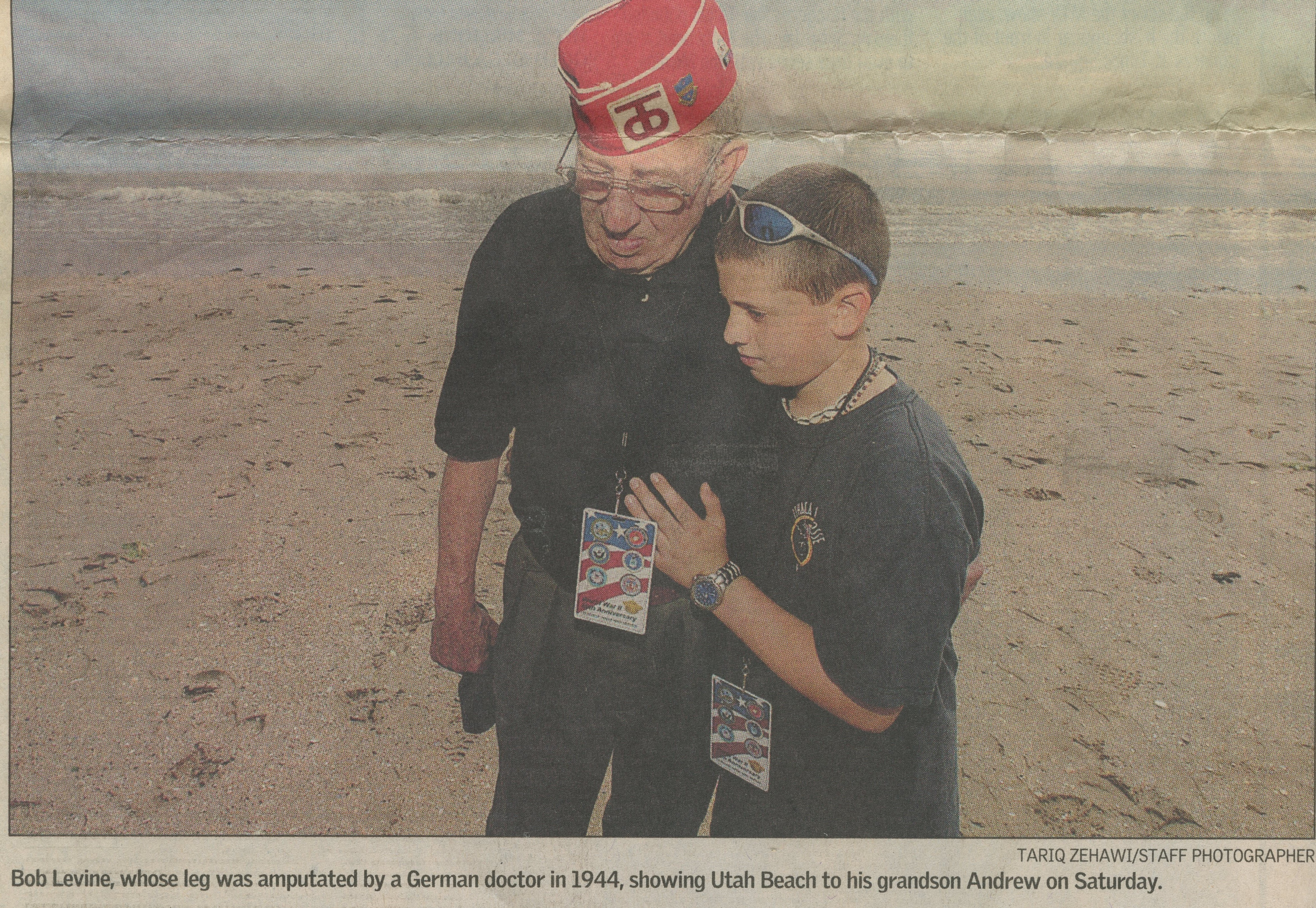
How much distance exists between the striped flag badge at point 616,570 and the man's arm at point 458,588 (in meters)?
0.23

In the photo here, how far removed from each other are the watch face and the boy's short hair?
0.48 meters

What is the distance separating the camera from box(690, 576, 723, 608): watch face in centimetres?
135

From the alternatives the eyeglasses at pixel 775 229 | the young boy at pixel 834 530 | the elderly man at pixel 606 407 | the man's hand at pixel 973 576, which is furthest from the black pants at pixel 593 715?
the eyeglasses at pixel 775 229

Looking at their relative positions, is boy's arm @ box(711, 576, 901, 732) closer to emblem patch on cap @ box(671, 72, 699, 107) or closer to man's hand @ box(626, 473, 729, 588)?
man's hand @ box(626, 473, 729, 588)

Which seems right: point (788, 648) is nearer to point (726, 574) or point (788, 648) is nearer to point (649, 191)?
point (726, 574)

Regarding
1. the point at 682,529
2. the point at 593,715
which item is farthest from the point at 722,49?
the point at 593,715

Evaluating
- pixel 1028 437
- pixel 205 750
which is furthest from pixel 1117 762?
pixel 205 750

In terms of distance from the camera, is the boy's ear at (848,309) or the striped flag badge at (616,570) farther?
the striped flag badge at (616,570)

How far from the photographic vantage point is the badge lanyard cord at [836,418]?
1.29m

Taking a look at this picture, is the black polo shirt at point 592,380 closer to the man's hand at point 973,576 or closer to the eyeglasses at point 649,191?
the eyeglasses at point 649,191

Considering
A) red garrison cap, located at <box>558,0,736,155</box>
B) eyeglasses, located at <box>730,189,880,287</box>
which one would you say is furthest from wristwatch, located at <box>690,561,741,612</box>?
red garrison cap, located at <box>558,0,736,155</box>

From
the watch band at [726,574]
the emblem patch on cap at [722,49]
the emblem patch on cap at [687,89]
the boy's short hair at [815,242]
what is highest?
the emblem patch on cap at [722,49]

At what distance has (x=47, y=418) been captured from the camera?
1.67 metres

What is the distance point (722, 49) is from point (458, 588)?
1085mm
